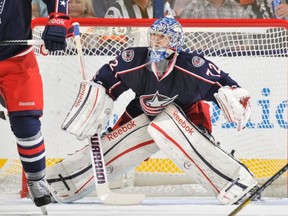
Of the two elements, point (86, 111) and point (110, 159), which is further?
point (110, 159)

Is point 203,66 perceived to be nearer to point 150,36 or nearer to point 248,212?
point 150,36

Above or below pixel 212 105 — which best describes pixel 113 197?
below

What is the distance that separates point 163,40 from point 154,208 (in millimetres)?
689

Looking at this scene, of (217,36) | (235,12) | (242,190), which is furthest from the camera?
(235,12)

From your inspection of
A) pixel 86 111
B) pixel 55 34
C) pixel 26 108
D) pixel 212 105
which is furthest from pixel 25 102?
pixel 212 105

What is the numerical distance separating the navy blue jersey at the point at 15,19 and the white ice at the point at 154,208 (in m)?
0.62

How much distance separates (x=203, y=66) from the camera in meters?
3.57

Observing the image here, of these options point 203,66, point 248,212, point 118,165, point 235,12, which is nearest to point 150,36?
point 203,66

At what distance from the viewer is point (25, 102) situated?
3.26m

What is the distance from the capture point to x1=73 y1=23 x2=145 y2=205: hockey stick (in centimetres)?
354

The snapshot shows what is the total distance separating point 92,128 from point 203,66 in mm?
518

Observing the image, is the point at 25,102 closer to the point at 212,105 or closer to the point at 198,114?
the point at 198,114

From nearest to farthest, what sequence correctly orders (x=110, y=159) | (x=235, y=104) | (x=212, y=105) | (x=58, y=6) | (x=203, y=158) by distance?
(x=58, y=6), (x=235, y=104), (x=203, y=158), (x=110, y=159), (x=212, y=105)

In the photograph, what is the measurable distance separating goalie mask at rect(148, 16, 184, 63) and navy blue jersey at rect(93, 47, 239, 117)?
5 cm
